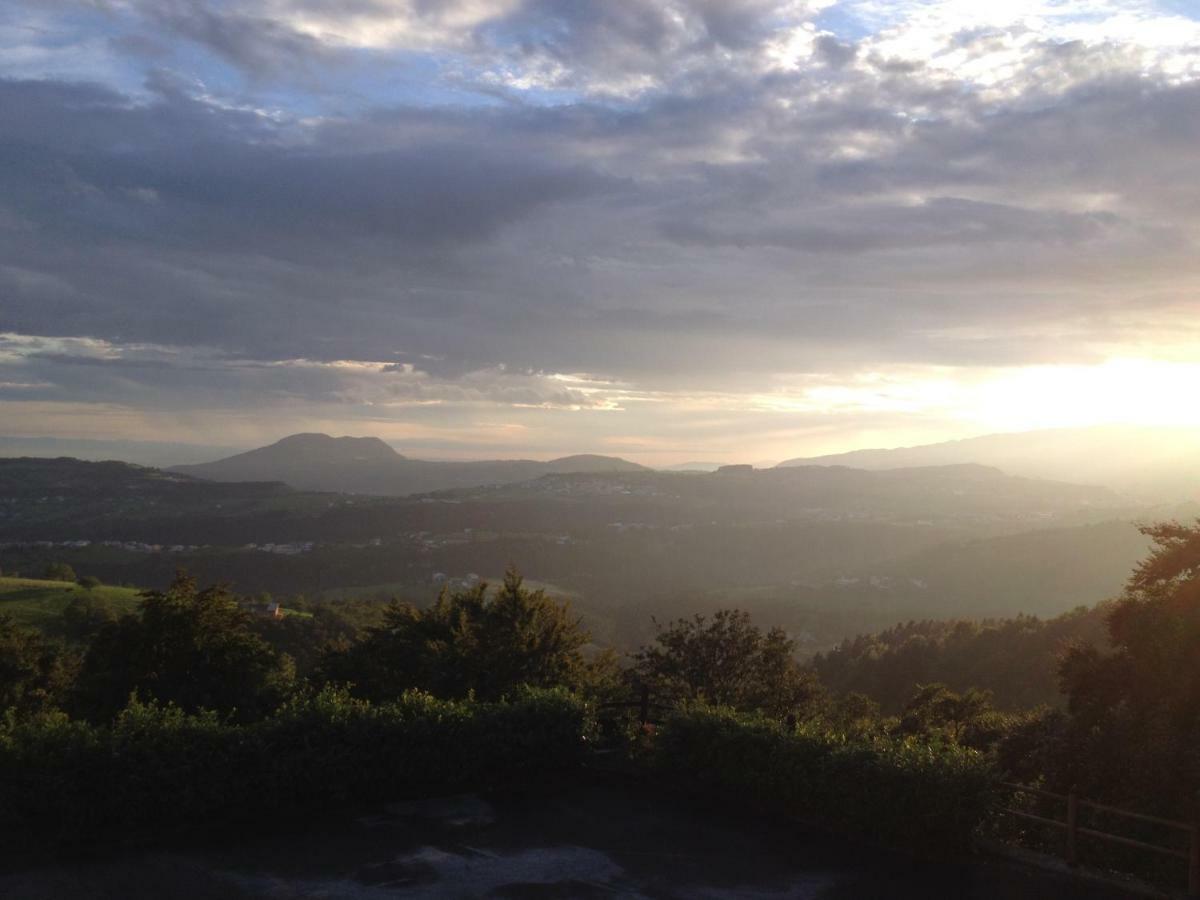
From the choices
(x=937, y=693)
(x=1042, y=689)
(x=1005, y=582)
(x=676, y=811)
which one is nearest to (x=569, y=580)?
(x=1005, y=582)

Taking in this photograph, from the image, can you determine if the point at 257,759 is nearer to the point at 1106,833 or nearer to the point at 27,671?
the point at 1106,833

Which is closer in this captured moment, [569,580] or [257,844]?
[257,844]

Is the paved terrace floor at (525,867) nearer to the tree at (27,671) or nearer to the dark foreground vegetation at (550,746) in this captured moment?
the dark foreground vegetation at (550,746)

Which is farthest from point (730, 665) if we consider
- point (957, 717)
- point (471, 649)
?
point (471, 649)

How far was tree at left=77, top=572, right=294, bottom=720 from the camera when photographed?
19.7 m

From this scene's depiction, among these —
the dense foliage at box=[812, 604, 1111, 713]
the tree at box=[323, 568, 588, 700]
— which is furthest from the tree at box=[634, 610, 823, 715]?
the dense foliage at box=[812, 604, 1111, 713]

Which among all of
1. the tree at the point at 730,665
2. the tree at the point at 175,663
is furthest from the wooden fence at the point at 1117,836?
the tree at the point at 730,665

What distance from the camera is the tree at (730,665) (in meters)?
30.1

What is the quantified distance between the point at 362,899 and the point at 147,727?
348 cm

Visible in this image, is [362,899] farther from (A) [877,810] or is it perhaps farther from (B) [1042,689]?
(B) [1042,689]

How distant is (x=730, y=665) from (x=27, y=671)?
985 inches

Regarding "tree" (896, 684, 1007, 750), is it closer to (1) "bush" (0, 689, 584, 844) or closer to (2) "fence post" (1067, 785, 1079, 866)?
(2) "fence post" (1067, 785, 1079, 866)

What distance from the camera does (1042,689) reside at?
46.4 m

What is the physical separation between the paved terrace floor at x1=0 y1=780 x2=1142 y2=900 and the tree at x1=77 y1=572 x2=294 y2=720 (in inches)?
423
